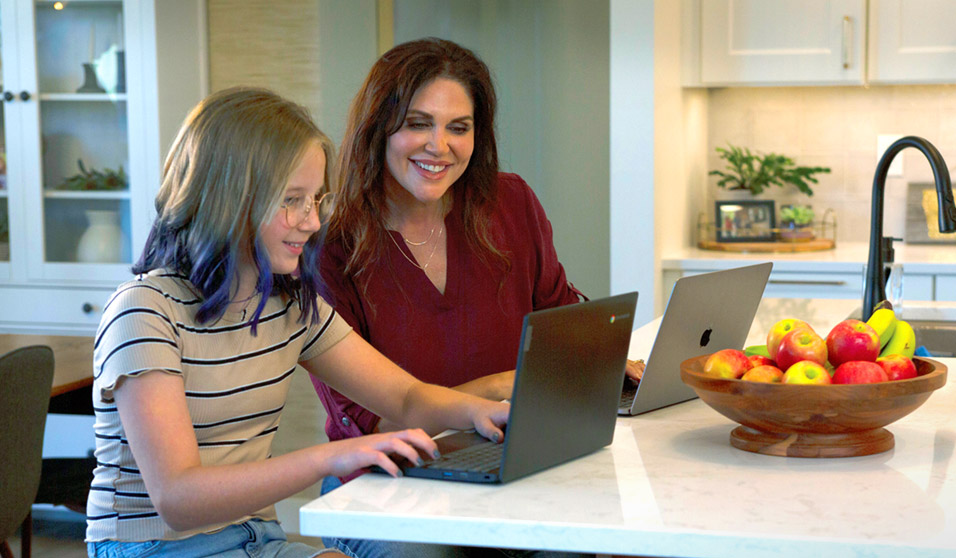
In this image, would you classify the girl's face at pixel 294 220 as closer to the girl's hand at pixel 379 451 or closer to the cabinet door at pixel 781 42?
the girl's hand at pixel 379 451

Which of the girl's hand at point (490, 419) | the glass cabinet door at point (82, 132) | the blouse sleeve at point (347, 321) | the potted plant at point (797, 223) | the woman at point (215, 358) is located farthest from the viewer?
the potted plant at point (797, 223)

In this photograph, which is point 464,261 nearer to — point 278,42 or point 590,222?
point 590,222

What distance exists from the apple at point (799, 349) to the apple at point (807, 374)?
0.11 feet

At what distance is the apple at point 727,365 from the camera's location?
1186 millimetres

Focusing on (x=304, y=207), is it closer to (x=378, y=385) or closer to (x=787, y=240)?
(x=378, y=385)

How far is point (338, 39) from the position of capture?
11.3 feet

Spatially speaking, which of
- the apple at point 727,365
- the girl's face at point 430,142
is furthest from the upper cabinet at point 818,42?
the apple at point 727,365

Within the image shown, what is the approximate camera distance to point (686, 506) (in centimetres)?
101

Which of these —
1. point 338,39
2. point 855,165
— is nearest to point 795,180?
point 855,165

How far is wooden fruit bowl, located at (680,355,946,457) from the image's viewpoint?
110 centimetres

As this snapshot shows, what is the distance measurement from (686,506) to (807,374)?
245 millimetres

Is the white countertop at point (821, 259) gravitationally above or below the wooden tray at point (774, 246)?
below

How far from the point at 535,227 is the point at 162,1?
2.01 m

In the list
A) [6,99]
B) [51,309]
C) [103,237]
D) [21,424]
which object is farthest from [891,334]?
[6,99]
